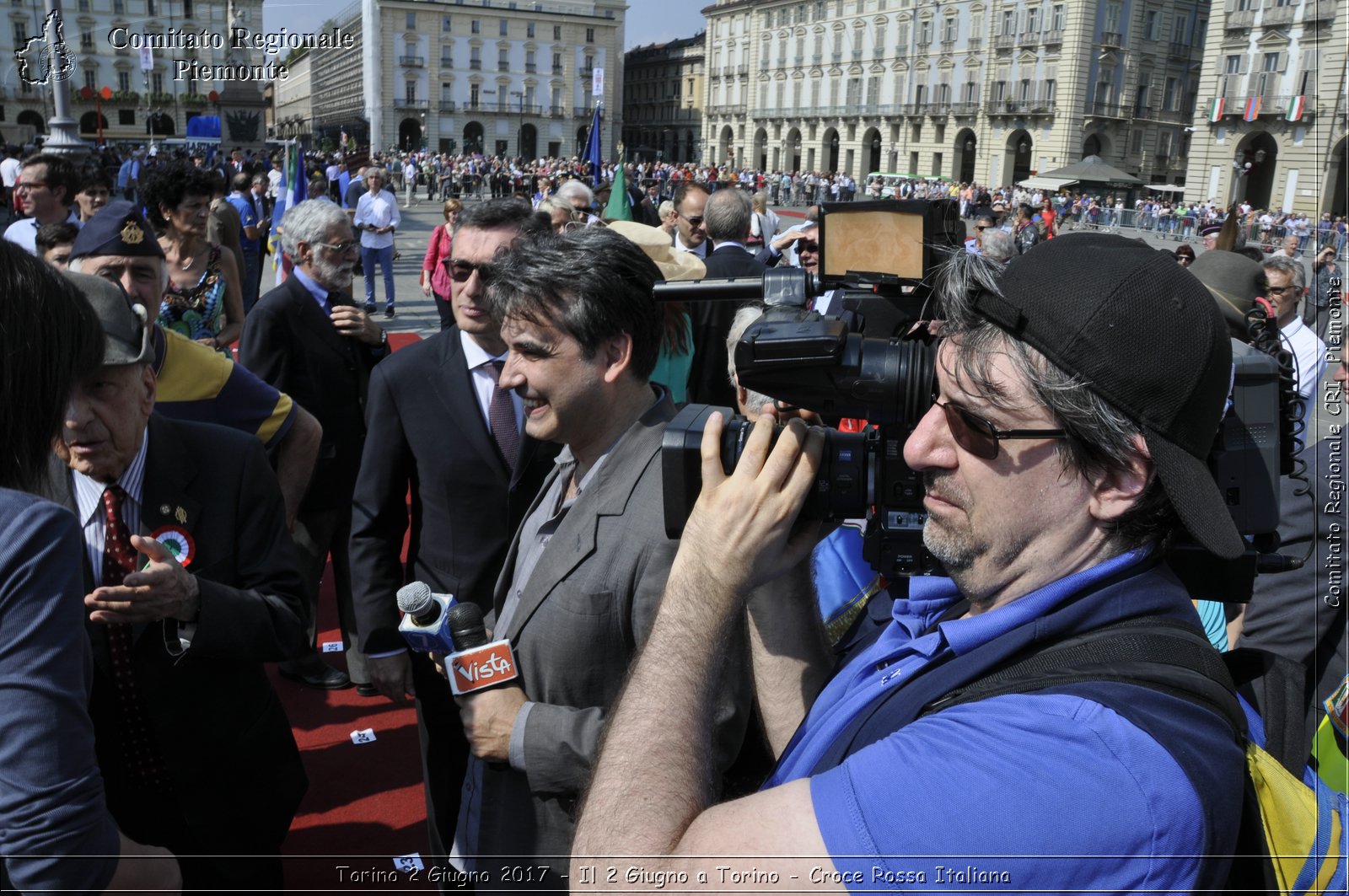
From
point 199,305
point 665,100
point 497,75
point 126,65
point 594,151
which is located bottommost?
point 199,305

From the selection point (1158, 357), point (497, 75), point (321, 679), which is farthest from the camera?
point (497, 75)

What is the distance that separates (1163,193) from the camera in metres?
48.0

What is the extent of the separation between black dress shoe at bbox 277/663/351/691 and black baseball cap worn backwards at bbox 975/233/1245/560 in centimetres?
370

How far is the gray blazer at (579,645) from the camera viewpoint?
→ 5.78ft

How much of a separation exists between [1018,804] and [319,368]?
3.58 m

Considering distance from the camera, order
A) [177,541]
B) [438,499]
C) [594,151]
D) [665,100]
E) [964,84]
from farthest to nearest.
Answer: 1. [665,100]
2. [964,84]
3. [594,151]
4. [438,499]
5. [177,541]

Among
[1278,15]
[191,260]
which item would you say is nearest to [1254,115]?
[1278,15]

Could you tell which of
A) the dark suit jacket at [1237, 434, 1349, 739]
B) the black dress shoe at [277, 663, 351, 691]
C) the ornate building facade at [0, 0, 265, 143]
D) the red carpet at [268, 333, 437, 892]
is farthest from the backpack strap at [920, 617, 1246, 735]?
the ornate building facade at [0, 0, 265, 143]

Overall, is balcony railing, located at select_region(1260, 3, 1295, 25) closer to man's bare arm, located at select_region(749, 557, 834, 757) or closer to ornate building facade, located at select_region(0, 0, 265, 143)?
ornate building facade, located at select_region(0, 0, 265, 143)

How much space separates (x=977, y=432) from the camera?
1164 millimetres

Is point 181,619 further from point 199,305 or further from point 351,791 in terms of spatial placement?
point 199,305

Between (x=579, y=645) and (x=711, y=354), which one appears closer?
(x=579, y=645)

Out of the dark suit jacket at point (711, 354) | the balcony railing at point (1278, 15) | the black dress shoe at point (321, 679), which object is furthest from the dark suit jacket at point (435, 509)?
the balcony railing at point (1278, 15)

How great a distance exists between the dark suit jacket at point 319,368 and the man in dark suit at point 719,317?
1584 millimetres
